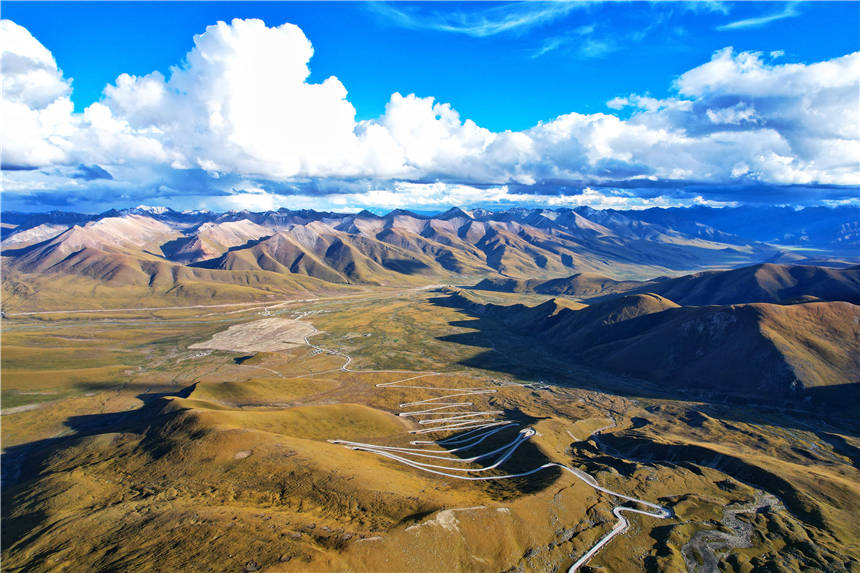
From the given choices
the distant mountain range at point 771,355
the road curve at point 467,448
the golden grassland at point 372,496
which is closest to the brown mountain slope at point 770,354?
the distant mountain range at point 771,355

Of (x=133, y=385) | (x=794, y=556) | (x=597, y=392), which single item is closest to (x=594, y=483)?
(x=794, y=556)

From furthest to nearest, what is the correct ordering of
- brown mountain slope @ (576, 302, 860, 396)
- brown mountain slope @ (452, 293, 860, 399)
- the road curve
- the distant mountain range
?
brown mountain slope @ (576, 302, 860, 396)
brown mountain slope @ (452, 293, 860, 399)
the distant mountain range
the road curve

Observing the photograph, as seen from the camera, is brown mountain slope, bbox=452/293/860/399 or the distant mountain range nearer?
the distant mountain range

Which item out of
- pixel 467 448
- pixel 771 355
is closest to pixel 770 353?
pixel 771 355

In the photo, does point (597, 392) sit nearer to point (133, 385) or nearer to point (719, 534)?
point (719, 534)

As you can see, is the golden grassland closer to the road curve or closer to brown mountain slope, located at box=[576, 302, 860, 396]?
the road curve

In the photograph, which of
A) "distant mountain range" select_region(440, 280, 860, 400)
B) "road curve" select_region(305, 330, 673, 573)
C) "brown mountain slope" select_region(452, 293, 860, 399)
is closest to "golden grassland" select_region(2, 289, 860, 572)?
"road curve" select_region(305, 330, 673, 573)

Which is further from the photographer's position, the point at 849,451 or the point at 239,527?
the point at 849,451

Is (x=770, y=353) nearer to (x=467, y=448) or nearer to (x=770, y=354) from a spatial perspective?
(x=770, y=354)
